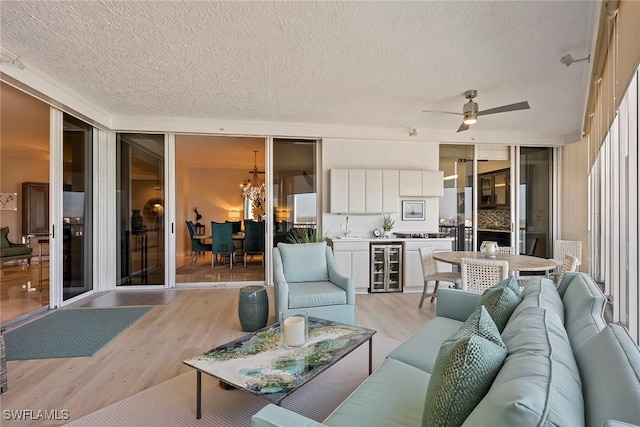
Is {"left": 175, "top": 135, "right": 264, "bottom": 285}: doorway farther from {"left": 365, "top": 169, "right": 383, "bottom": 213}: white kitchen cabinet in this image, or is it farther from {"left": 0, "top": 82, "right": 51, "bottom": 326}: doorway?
{"left": 0, "top": 82, "right": 51, "bottom": 326}: doorway

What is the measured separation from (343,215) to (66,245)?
4098 mm

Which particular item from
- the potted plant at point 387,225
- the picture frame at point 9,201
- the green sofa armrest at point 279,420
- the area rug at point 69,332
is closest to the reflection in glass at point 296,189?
the potted plant at point 387,225

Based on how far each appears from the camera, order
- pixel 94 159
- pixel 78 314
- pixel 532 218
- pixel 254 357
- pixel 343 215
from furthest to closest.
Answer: pixel 532 218, pixel 343 215, pixel 94 159, pixel 78 314, pixel 254 357

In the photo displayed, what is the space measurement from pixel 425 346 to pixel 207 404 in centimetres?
143

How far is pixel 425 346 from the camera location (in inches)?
72.1

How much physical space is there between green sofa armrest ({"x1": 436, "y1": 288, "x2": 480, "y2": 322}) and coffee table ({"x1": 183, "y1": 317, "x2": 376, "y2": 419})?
0.70m

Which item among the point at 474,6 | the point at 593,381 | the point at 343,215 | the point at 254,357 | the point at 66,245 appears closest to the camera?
the point at 593,381

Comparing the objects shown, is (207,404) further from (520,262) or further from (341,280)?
(520,262)

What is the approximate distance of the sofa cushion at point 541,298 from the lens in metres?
1.45

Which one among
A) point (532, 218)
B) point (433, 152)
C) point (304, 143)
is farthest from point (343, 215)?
point (532, 218)

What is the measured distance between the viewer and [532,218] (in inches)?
234

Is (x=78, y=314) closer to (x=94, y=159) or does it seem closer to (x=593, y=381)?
(x=94, y=159)

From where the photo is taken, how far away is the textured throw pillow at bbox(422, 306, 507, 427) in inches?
34.4

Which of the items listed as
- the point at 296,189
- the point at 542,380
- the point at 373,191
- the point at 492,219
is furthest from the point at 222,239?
the point at 542,380
